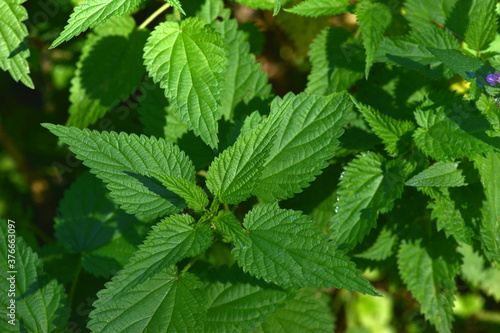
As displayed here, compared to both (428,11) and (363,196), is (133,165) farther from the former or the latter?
(428,11)

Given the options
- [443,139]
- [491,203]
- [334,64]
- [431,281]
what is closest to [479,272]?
[431,281]

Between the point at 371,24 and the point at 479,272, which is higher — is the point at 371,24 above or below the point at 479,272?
above

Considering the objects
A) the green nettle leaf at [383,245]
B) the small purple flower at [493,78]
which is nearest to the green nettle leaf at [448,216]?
the green nettle leaf at [383,245]

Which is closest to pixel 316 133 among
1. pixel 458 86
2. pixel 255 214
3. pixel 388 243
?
pixel 255 214

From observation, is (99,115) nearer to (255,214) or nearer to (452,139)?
(255,214)

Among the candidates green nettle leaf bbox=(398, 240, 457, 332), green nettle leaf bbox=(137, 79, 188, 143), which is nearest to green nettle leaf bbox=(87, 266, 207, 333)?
green nettle leaf bbox=(137, 79, 188, 143)

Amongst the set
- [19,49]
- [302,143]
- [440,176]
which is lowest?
[440,176]
